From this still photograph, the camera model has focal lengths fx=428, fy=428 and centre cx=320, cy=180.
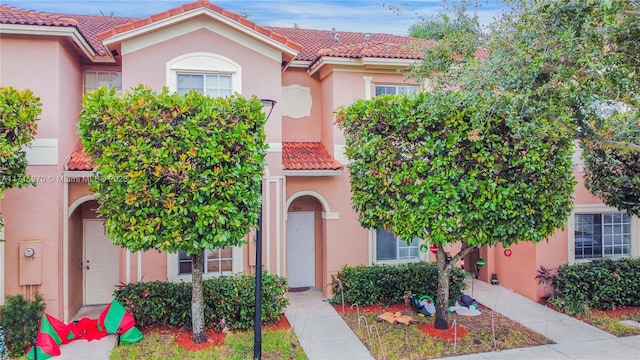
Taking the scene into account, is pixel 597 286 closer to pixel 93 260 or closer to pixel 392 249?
pixel 392 249

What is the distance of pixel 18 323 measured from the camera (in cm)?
869

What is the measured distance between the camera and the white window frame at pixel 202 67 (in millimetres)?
10812

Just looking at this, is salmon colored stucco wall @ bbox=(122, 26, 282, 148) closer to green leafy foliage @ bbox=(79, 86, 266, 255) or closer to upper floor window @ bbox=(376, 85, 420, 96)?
green leafy foliage @ bbox=(79, 86, 266, 255)

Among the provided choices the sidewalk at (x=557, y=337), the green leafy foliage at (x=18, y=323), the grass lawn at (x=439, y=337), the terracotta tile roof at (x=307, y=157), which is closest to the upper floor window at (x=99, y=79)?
the terracotta tile roof at (x=307, y=157)

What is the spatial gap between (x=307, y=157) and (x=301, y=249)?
305 centimetres

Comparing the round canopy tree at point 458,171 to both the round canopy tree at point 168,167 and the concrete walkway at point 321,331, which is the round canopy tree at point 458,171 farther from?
the round canopy tree at point 168,167

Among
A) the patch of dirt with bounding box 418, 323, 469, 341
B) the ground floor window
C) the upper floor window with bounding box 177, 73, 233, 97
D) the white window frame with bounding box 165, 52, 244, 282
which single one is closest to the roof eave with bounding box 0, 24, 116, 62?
the white window frame with bounding box 165, 52, 244, 282

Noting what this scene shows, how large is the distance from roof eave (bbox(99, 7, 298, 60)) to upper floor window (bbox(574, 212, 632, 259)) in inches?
383

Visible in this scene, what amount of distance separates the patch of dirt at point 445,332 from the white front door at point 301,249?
4.53 meters

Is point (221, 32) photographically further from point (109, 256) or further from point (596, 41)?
point (596, 41)

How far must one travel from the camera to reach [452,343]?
29.7 feet

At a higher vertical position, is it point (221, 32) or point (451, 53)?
point (221, 32)

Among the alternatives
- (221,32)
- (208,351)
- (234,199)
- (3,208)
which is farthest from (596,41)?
(3,208)

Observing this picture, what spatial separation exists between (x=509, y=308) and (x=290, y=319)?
5.90 m
